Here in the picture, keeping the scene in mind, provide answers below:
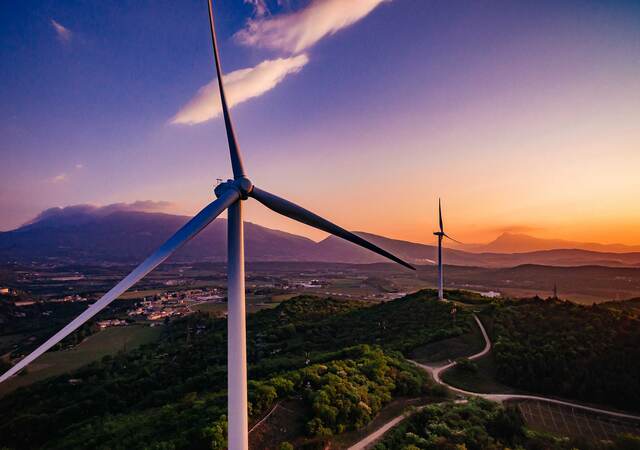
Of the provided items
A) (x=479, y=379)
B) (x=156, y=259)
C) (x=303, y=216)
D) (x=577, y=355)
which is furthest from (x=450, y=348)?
(x=156, y=259)

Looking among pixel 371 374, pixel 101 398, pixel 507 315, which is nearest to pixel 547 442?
pixel 371 374

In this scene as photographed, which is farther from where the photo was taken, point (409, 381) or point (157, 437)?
point (409, 381)

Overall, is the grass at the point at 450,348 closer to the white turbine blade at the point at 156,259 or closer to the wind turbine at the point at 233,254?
the wind turbine at the point at 233,254

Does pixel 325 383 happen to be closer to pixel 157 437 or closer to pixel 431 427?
pixel 431 427

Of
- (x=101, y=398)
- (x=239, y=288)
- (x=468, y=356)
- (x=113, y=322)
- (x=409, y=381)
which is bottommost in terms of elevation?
(x=113, y=322)

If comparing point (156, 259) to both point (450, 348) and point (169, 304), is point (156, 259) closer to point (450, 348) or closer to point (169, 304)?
point (450, 348)

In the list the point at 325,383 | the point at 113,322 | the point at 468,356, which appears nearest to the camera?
the point at 325,383

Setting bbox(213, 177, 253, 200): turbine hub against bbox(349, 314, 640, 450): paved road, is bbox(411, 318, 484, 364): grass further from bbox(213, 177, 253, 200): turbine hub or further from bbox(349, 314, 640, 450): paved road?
bbox(213, 177, 253, 200): turbine hub

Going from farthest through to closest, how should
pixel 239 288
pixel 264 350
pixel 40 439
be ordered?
pixel 264 350, pixel 40 439, pixel 239 288
